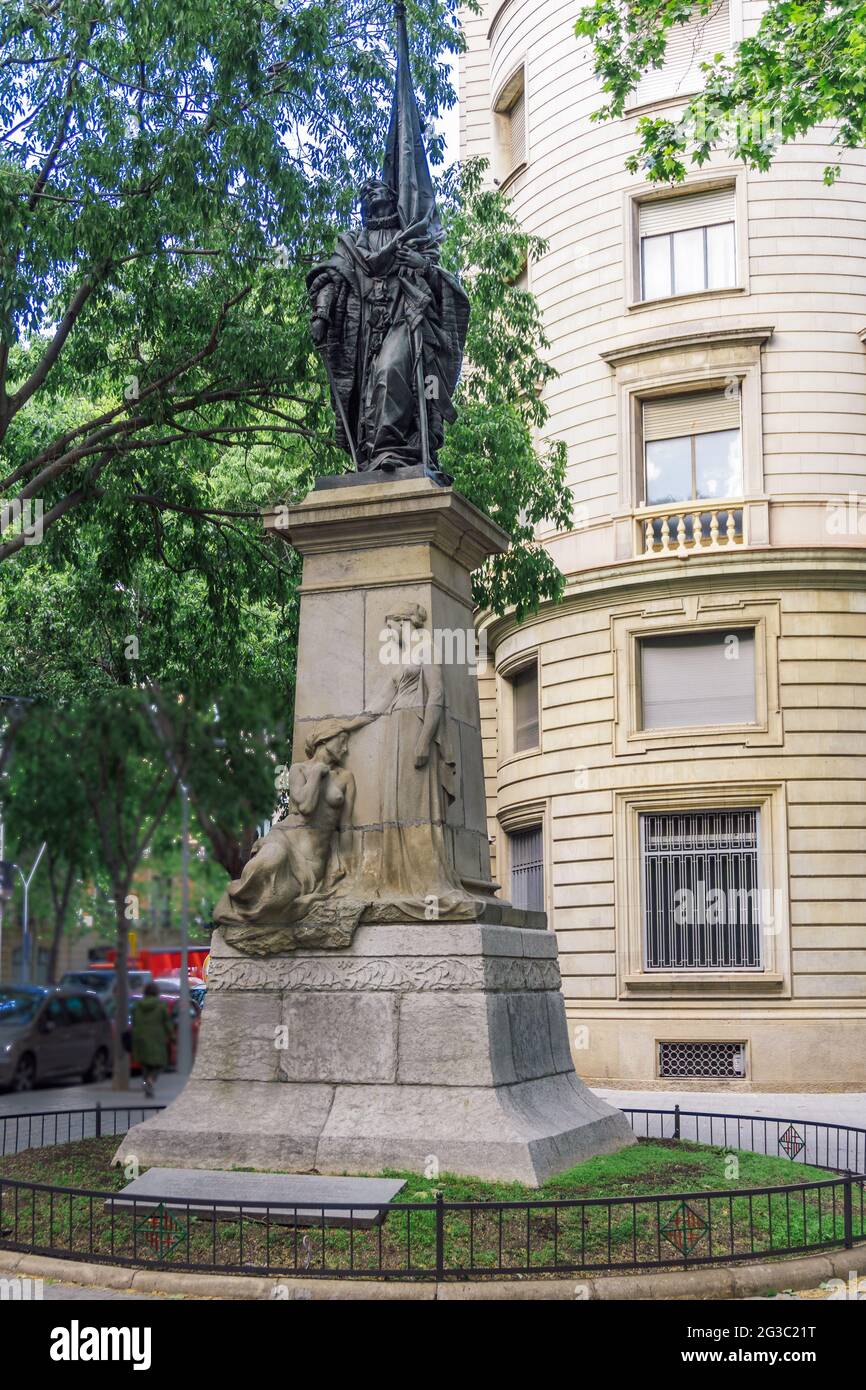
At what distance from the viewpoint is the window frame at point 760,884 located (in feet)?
73.6

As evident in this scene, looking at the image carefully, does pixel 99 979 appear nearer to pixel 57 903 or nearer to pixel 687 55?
pixel 57 903

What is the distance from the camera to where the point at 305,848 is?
424 inches

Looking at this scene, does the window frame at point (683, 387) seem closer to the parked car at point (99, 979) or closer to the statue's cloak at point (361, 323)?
the statue's cloak at point (361, 323)

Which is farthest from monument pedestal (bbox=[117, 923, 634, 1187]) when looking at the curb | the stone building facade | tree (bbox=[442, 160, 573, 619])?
the stone building facade

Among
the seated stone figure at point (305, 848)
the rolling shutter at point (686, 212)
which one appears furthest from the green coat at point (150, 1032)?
the rolling shutter at point (686, 212)

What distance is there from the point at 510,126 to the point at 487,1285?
25930mm

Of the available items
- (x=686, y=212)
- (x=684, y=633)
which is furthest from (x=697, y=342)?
(x=684, y=633)

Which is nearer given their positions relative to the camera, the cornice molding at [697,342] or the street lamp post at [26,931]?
the street lamp post at [26,931]

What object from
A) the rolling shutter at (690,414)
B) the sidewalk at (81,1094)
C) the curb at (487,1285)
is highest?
the rolling shutter at (690,414)

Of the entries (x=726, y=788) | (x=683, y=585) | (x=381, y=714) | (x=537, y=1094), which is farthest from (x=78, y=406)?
(x=537, y=1094)

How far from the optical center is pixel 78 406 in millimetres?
25578

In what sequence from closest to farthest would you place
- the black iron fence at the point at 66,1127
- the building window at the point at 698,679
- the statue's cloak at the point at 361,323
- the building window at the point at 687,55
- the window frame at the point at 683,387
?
1. the statue's cloak at the point at 361,323
2. the black iron fence at the point at 66,1127
3. the building window at the point at 698,679
4. the window frame at the point at 683,387
5. the building window at the point at 687,55

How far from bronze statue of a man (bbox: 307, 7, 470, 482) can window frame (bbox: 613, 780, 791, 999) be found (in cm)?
1226

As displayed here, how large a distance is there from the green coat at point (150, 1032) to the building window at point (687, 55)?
68.8 feet
